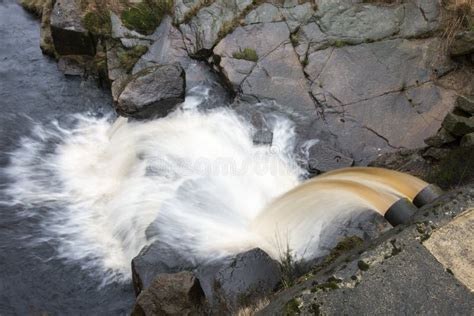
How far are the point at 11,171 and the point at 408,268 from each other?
21.2 feet

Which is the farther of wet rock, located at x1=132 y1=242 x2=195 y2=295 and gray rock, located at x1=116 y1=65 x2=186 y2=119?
gray rock, located at x1=116 y1=65 x2=186 y2=119

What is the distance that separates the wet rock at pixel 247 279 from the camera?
18.4ft

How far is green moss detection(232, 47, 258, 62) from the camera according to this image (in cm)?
884

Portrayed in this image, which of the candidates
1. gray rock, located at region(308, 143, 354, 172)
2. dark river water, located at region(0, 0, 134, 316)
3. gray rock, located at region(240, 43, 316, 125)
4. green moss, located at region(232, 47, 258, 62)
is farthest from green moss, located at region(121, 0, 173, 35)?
gray rock, located at region(308, 143, 354, 172)

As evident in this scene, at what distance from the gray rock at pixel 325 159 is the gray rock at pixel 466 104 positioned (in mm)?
1698

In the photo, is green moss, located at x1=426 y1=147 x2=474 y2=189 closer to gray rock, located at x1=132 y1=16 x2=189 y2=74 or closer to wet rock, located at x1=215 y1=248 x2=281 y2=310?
wet rock, located at x1=215 y1=248 x2=281 y2=310

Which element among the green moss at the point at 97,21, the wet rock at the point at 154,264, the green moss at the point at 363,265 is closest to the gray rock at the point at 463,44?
the wet rock at the point at 154,264

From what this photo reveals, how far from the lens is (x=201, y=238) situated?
6500 mm

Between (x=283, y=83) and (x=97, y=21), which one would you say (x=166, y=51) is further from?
(x=283, y=83)

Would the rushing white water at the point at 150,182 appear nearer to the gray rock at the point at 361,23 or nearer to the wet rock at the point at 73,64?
the wet rock at the point at 73,64

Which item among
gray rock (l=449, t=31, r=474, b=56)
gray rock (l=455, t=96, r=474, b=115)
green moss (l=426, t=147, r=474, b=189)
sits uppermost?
gray rock (l=449, t=31, r=474, b=56)

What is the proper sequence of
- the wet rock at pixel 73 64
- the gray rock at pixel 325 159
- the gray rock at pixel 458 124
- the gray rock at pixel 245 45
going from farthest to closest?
the wet rock at pixel 73 64
the gray rock at pixel 245 45
the gray rock at pixel 325 159
the gray rock at pixel 458 124

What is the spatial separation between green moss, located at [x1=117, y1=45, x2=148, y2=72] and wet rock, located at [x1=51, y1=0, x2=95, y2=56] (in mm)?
1001

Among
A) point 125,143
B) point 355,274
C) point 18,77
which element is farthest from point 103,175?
point 355,274
